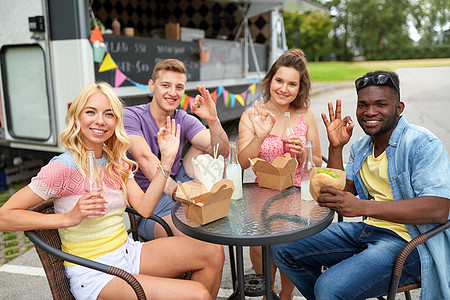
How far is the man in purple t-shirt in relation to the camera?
7.29ft

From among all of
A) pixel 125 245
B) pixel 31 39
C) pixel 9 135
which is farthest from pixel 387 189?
pixel 9 135

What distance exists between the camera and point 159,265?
1.78 metres

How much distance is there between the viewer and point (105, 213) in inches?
65.5

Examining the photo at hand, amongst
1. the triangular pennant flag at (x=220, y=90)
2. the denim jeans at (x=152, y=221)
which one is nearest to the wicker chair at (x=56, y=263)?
the denim jeans at (x=152, y=221)

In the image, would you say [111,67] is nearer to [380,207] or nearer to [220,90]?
[220,90]

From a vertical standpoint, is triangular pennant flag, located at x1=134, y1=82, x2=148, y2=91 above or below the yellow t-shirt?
above

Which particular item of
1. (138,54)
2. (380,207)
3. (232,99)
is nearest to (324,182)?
(380,207)

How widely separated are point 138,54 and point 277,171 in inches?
130

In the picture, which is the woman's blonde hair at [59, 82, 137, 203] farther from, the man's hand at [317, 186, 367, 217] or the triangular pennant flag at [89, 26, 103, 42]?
the triangular pennant flag at [89, 26, 103, 42]

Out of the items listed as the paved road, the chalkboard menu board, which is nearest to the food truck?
the chalkboard menu board

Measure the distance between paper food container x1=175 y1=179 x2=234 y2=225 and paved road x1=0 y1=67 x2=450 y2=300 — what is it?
3.08 feet

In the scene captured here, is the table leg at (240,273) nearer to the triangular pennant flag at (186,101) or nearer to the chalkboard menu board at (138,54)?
the chalkboard menu board at (138,54)

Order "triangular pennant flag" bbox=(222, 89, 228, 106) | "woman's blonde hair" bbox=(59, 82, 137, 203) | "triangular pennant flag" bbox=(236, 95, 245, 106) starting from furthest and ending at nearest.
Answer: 1. "triangular pennant flag" bbox=(236, 95, 245, 106)
2. "triangular pennant flag" bbox=(222, 89, 228, 106)
3. "woman's blonde hair" bbox=(59, 82, 137, 203)

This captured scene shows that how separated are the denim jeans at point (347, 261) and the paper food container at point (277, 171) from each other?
0.32 metres
